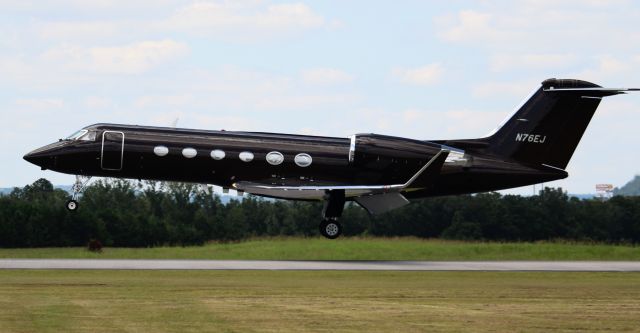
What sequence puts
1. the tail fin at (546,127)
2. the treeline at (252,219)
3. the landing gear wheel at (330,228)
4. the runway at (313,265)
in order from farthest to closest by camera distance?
the treeline at (252,219) → the tail fin at (546,127) → the landing gear wheel at (330,228) → the runway at (313,265)

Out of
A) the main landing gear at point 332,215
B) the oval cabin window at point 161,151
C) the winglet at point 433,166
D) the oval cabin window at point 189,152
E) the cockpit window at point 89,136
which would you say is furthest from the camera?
the main landing gear at point 332,215

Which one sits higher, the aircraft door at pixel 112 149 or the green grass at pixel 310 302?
the aircraft door at pixel 112 149

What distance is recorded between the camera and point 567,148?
1940 inches

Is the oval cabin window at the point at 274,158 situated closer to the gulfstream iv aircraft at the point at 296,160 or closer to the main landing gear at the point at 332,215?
the gulfstream iv aircraft at the point at 296,160

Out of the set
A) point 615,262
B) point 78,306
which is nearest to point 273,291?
point 78,306

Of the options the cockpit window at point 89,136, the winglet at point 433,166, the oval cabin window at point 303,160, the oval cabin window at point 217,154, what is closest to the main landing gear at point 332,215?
the oval cabin window at point 303,160

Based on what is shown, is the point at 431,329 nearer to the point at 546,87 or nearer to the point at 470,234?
the point at 546,87

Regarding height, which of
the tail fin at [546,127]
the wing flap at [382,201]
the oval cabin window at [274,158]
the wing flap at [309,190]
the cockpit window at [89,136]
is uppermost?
the tail fin at [546,127]

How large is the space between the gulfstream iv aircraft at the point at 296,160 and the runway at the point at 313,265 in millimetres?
4037

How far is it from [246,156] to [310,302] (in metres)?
19.3

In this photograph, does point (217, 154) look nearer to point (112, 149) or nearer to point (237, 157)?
point (237, 157)

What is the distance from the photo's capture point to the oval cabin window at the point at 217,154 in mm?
45719

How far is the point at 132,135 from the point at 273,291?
1769 centimetres

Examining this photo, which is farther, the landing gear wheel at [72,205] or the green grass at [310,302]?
the landing gear wheel at [72,205]
